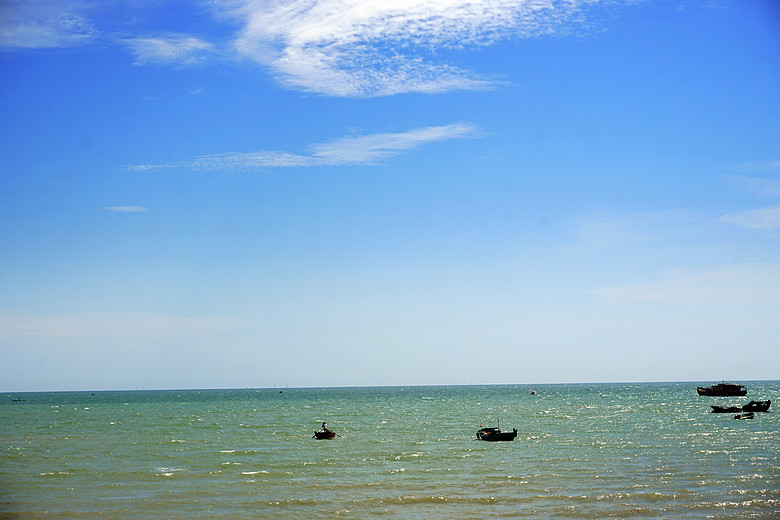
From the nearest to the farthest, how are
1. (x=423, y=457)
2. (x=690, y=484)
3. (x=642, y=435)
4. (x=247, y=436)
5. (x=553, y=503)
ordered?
(x=553, y=503), (x=690, y=484), (x=423, y=457), (x=642, y=435), (x=247, y=436)

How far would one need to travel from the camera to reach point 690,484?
1513 inches

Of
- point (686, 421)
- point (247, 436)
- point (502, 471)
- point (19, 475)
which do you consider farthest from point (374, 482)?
point (686, 421)

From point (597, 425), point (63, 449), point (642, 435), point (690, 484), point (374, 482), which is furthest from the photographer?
point (597, 425)

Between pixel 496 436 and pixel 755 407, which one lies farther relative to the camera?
pixel 755 407

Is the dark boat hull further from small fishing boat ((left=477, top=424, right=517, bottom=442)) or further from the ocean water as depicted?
the ocean water

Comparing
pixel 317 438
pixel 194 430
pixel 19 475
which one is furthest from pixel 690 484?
pixel 194 430

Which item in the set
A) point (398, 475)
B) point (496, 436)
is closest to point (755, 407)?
point (496, 436)

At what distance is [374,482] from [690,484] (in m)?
19.1

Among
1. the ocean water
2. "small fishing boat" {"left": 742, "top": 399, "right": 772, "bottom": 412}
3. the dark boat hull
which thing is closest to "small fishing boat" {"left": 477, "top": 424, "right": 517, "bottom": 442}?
the dark boat hull

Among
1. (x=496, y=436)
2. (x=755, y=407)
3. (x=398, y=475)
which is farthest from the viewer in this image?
(x=755, y=407)

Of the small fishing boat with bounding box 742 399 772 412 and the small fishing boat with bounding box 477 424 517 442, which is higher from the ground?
the small fishing boat with bounding box 477 424 517 442

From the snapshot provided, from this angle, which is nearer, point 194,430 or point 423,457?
point 423,457

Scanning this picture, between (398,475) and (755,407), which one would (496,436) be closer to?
(398,475)

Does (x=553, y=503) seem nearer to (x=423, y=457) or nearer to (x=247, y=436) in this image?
(x=423, y=457)
